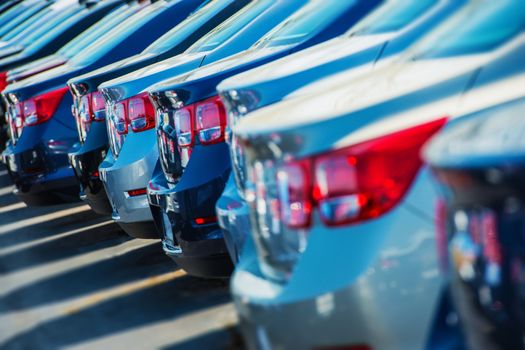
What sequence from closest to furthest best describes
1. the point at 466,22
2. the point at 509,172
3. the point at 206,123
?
the point at 509,172, the point at 466,22, the point at 206,123

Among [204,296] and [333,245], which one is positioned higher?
[333,245]

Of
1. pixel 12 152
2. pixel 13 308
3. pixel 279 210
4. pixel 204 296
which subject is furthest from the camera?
pixel 12 152

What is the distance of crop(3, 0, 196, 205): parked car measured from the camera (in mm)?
9562

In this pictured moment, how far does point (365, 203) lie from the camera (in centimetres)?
319

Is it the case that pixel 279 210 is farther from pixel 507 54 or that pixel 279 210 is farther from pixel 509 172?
pixel 509 172

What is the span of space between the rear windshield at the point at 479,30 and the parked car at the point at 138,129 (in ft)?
10.4

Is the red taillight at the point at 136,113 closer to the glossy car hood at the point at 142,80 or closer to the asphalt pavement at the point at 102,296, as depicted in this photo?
the glossy car hood at the point at 142,80

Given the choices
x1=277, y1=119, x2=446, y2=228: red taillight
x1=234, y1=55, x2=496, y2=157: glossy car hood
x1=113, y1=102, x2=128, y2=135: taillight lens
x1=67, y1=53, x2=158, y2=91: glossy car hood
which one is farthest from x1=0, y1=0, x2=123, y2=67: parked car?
x1=277, y1=119, x2=446, y2=228: red taillight

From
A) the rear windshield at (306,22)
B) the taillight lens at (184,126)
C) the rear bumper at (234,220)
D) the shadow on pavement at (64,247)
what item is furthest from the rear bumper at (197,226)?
the shadow on pavement at (64,247)

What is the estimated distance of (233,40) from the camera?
746 cm

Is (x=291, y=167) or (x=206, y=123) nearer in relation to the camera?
(x=291, y=167)

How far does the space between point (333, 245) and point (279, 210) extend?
34cm

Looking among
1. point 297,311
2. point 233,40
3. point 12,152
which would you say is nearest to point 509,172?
point 297,311

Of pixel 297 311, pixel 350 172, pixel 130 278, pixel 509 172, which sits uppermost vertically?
pixel 509 172
